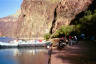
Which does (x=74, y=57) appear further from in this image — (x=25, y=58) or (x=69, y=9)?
(x=69, y=9)

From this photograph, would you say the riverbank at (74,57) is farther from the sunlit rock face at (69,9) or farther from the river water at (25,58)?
the sunlit rock face at (69,9)

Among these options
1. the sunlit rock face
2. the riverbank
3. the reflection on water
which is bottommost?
the reflection on water

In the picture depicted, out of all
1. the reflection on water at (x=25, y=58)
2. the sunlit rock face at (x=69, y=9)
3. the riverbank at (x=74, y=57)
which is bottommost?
the reflection on water at (x=25, y=58)

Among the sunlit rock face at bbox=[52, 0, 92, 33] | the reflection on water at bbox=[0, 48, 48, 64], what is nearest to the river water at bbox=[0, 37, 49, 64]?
the reflection on water at bbox=[0, 48, 48, 64]

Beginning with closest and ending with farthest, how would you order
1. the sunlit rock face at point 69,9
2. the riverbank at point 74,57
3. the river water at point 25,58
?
the riverbank at point 74,57 → the river water at point 25,58 → the sunlit rock face at point 69,9

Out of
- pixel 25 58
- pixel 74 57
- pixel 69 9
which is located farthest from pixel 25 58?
pixel 69 9

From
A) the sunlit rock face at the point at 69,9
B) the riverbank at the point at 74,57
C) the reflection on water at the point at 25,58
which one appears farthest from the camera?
the sunlit rock face at the point at 69,9

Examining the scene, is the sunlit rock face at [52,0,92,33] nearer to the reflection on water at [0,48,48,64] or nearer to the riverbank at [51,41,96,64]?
the reflection on water at [0,48,48,64]

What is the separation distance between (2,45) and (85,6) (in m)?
42.9

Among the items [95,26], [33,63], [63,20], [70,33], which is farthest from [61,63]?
[63,20]

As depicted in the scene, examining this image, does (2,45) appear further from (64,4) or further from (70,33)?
(64,4)

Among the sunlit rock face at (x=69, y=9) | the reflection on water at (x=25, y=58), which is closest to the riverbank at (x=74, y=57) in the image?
the reflection on water at (x=25, y=58)

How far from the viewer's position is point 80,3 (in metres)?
97.2

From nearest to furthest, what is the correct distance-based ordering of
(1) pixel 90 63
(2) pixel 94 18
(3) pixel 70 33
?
(1) pixel 90 63, (2) pixel 94 18, (3) pixel 70 33
